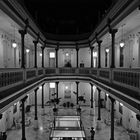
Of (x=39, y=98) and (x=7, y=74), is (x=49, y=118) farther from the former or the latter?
(x=7, y=74)

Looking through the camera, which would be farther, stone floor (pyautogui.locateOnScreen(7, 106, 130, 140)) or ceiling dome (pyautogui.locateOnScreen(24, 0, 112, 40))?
ceiling dome (pyautogui.locateOnScreen(24, 0, 112, 40))

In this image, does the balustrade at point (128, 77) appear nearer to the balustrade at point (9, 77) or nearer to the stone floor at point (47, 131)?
the balustrade at point (9, 77)

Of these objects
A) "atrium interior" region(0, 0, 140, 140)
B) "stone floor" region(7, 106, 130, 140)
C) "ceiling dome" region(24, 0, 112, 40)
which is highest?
"ceiling dome" region(24, 0, 112, 40)

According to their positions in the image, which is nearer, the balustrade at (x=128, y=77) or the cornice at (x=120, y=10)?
the balustrade at (x=128, y=77)

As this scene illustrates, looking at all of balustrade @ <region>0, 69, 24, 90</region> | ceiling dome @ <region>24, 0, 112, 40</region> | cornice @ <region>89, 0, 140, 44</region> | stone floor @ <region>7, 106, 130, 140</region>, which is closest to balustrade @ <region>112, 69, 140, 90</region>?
cornice @ <region>89, 0, 140, 44</region>

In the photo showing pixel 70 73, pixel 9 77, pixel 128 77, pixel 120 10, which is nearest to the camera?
pixel 128 77

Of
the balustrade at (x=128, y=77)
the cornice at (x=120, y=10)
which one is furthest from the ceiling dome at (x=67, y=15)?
the balustrade at (x=128, y=77)

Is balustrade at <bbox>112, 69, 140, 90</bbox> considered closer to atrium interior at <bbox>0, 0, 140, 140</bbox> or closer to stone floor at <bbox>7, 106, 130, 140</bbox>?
atrium interior at <bbox>0, 0, 140, 140</bbox>

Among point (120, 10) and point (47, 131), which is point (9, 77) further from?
point (47, 131)

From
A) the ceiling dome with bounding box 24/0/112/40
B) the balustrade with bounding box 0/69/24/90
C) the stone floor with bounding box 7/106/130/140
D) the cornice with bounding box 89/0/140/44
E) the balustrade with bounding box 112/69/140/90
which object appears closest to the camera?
the balustrade with bounding box 112/69/140/90

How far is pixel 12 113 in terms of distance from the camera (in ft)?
50.0

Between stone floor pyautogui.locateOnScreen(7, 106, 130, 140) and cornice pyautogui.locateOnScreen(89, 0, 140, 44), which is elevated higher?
cornice pyautogui.locateOnScreen(89, 0, 140, 44)

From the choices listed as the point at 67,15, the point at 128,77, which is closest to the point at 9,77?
the point at 128,77

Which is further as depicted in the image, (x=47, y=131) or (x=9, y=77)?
(x=47, y=131)
